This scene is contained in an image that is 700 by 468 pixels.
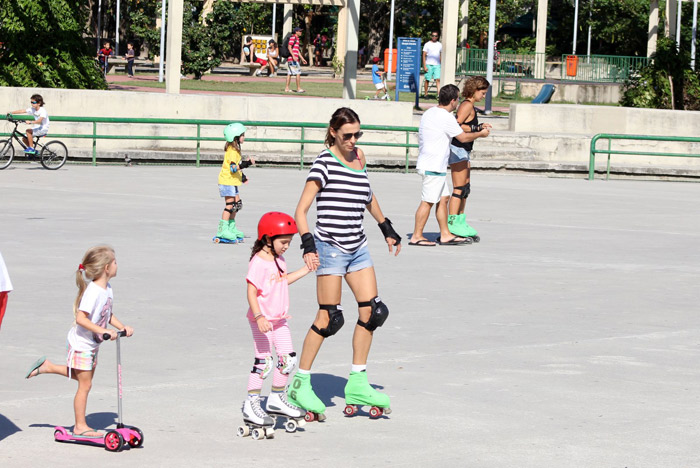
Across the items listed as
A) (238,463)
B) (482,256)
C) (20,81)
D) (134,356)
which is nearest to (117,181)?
(20,81)

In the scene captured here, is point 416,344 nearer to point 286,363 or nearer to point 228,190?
point 286,363

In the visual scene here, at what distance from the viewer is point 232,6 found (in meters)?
33.1

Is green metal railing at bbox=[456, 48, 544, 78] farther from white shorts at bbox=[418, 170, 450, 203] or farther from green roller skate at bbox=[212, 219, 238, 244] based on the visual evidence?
green roller skate at bbox=[212, 219, 238, 244]

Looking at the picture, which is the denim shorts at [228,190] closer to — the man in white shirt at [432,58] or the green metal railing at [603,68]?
the man in white shirt at [432,58]

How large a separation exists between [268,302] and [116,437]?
1.02 m

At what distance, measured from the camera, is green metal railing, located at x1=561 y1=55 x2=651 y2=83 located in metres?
39.5

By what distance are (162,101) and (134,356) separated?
48.4ft

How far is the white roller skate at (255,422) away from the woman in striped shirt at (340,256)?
356 mm

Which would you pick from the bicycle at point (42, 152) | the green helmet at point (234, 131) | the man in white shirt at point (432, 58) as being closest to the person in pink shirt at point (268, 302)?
the green helmet at point (234, 131)

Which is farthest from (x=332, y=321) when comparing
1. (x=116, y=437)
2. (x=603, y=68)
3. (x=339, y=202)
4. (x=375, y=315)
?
(x=603, y=68)

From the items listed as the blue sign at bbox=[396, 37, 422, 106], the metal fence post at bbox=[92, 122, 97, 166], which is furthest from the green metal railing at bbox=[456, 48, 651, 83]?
the metal fence post at bbox=[92, 122, 97, 166]

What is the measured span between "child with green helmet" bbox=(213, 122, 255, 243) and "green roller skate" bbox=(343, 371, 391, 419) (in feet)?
21.0

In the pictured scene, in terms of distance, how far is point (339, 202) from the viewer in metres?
6.70

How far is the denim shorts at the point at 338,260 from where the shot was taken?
658cm
